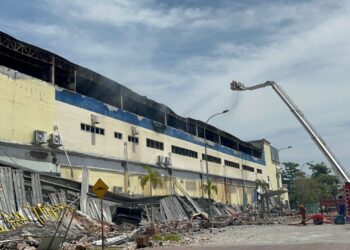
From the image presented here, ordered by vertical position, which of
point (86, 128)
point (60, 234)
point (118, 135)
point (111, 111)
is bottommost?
point (60, 234)

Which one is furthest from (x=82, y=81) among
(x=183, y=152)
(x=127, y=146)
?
(x=183, y=152)

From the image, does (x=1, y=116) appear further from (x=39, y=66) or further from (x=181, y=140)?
(x=181, y=140)

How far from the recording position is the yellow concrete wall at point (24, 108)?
2964cm

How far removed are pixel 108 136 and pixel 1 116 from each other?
1323cm

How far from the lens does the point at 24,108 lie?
3136cm

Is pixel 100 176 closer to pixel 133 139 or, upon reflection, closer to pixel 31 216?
pixel 133 139

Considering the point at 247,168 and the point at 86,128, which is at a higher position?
the point at 247,168

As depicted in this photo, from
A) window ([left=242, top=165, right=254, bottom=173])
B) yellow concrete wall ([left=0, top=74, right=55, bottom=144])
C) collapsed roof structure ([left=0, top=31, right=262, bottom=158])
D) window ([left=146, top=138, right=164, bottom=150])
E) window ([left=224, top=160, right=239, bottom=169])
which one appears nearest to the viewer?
yellow concrete wall ([left=0, top=74, right=55, bottom=144])

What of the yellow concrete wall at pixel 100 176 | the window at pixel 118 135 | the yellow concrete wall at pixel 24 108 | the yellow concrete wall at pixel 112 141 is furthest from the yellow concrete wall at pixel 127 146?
the yellow concrete wall at pixel 100 176

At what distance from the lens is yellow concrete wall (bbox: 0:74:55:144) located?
97.2 ft

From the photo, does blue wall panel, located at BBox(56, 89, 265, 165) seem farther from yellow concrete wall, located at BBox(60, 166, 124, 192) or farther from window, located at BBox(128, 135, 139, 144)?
yellow concrete wall, located at BBox(60, 166, 124, 192)

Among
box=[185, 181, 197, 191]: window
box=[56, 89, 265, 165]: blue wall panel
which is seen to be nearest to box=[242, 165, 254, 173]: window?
box=[56, 89, 265, 165]: blue wall panel

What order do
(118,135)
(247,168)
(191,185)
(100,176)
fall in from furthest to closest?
(247,168)
(191,185)
(118,135)
(100,176)

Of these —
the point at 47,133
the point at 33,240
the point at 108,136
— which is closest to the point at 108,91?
the point at 108,136
